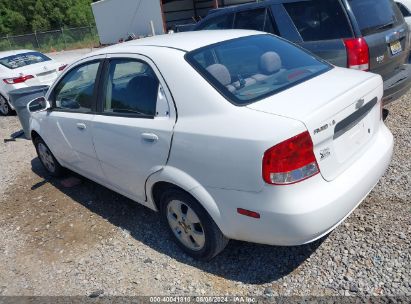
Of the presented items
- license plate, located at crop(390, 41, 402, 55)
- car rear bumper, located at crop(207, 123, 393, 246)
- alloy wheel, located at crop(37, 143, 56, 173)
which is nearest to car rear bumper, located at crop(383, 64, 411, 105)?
license plate, located at crop(390, 41, 402, 55)

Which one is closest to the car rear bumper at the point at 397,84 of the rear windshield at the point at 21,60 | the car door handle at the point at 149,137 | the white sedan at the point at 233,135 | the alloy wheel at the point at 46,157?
the white sedan at the point at 233,135

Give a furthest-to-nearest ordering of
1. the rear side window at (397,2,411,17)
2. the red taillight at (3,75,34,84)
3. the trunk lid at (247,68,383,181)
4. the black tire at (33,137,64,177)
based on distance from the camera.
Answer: the red taillight at (3,75,34,84) < the rear side window at (397,2,411,17) < the black tire at (33,137,64,177) < the trunk lid at (247,68,383,181)

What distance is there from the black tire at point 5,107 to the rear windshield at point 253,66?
7961mm

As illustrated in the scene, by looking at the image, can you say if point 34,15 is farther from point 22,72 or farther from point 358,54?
point 358,54

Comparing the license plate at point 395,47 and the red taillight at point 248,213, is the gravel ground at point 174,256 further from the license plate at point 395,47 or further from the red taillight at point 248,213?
the license plate at point 395,47

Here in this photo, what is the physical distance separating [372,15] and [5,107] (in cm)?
860

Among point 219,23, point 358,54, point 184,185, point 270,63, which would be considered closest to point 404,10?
point 219,23

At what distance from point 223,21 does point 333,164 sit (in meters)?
4.08

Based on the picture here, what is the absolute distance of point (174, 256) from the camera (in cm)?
325

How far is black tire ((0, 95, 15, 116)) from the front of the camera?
9.32 m

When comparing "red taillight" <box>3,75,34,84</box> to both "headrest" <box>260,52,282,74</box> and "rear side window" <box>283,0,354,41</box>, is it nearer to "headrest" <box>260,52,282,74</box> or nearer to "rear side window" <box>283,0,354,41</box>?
"rear side window" <box>283,0,354,41</box>

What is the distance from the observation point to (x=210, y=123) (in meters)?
2.55

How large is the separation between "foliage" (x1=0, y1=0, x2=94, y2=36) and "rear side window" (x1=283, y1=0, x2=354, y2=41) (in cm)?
4681

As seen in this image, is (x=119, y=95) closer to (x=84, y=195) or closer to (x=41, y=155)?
(x=84, y=195)
